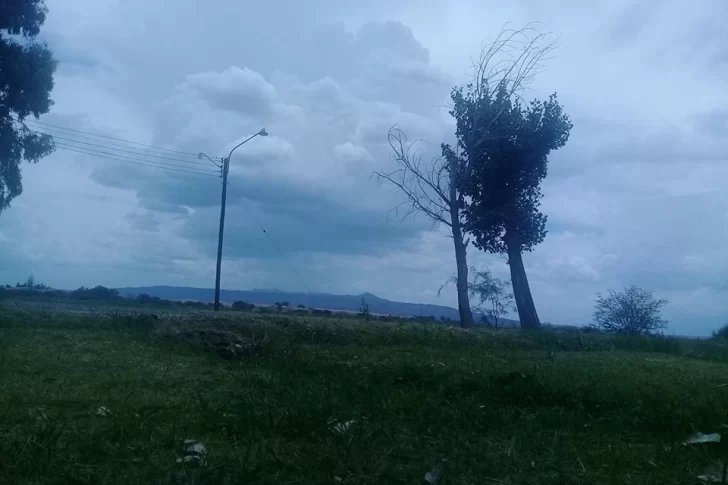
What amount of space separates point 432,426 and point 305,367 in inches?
116

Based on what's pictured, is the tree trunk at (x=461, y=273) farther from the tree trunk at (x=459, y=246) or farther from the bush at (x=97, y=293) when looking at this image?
the bush at (x=97, y=293)

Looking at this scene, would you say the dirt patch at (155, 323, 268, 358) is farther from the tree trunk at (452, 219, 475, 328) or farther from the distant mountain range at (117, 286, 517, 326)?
the distant mountain range at (117, 286, 517, 326)

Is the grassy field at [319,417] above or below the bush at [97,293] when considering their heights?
below

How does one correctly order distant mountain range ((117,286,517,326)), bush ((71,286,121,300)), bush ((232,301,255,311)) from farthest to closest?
distant mountain range ((117,286,517,326))
bush ((71,286,121,300))
bush ((232,301,255,311))

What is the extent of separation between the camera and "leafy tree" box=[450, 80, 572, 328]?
881 inches

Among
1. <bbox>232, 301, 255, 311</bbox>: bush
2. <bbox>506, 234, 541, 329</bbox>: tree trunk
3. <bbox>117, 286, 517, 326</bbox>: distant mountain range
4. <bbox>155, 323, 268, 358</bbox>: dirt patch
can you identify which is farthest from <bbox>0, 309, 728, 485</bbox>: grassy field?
<bbox>117, 286, 517, 326</bbox>: distant mountain range

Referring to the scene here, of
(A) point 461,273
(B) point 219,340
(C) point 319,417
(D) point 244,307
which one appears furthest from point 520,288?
(C) point 319,417

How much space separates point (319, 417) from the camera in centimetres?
500

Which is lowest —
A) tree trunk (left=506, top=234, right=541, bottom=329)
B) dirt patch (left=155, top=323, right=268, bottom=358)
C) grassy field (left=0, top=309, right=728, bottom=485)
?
grassy field (left=0, top=309, right=728, bottom=485)

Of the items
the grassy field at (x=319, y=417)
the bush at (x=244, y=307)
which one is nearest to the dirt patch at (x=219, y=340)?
the grassy field at (x=319, y=417)

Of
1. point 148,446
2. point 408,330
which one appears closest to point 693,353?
point 408,330

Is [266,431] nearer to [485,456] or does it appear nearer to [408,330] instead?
A: [485,456]

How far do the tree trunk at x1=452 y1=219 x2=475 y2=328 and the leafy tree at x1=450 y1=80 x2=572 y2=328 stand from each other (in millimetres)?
1364

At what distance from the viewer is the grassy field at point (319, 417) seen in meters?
3.95
